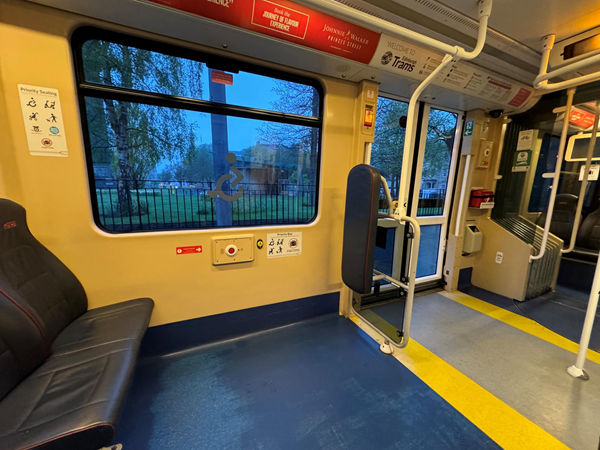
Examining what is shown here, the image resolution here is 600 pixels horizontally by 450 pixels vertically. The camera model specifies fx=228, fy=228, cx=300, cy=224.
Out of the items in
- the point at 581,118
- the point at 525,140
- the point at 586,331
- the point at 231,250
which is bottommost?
the point at 586,331

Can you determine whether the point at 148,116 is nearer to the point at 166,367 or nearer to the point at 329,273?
the point at 166,367

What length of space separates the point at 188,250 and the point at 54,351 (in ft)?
2.86

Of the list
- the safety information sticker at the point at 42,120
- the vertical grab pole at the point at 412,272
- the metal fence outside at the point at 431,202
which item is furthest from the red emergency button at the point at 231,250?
the metal fence outside at the point at 431,202

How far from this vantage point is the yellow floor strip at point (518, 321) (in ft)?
6.74

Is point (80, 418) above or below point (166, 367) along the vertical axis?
above

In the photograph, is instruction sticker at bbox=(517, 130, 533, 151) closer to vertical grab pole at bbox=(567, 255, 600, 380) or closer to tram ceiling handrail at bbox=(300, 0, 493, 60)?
vertical grab pole at bbox=(567, 255, 600, 380)

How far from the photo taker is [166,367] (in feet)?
5.67

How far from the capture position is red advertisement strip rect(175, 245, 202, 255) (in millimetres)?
1787

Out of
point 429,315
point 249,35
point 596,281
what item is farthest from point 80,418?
point 596,281

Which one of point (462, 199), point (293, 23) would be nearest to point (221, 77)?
point (293, 23)

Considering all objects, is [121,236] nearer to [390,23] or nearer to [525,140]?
[390,23]

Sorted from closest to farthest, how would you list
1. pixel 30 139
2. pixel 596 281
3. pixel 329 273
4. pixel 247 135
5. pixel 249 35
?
pixel 30 139 < pixel 249 35 < pixel 596 281 < pixel 247 135 < pixel 329 273

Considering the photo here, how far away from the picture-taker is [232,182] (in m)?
1.93

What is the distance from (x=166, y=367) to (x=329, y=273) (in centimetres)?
159
